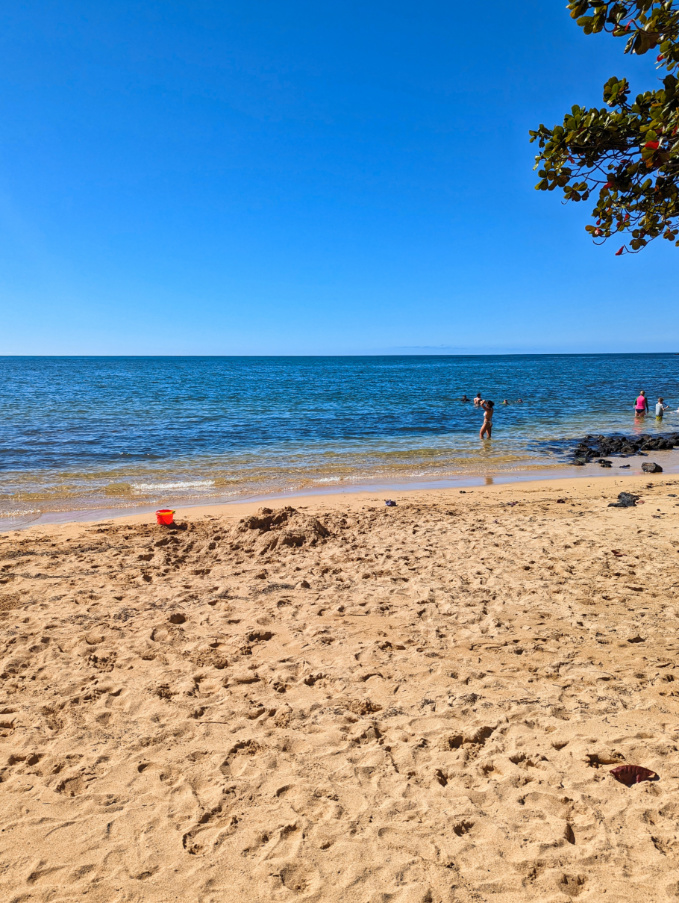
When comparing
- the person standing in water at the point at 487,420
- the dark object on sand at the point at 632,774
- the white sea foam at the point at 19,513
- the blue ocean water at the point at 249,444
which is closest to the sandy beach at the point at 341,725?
the dark object on sand at the point at 632,774

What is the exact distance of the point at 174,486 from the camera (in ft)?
43.3

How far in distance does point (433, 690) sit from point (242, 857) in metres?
1.98

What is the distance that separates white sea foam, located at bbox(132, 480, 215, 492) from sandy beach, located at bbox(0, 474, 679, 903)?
550 centimetres

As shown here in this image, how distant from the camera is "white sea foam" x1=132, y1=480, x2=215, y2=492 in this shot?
508 inches

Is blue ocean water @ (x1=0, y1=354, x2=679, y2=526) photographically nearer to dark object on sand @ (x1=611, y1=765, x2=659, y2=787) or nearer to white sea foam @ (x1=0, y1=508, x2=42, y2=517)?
white sea foam @ (x1=0, y1=508, x2=42, y2=517)

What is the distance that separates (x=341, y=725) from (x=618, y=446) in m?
17.8

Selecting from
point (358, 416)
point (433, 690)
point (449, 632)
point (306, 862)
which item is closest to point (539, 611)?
point (449, 632)

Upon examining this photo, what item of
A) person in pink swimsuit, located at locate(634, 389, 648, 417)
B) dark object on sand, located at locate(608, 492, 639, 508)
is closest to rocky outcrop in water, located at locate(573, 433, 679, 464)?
person in pink swimsuit, located at locate(634, 389, 648, 417)

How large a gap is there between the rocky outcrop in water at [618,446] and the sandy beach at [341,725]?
1045 cm

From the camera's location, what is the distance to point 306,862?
Result: 2748mm

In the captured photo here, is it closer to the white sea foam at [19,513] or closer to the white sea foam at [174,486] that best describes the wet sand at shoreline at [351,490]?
the white sea foam at [19,513]

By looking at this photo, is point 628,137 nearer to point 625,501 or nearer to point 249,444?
point 625,501

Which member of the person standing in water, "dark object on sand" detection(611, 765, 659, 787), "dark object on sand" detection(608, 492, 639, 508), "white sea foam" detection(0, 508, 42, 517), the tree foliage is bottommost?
"white sea foam" detection(0, 508, 42, 517)

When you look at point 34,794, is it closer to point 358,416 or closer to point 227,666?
point 227,666
